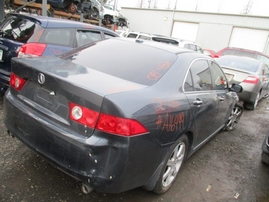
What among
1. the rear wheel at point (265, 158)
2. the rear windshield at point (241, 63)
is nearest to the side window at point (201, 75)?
the rear wheel at point (265, 158)

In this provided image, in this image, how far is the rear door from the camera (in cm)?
255

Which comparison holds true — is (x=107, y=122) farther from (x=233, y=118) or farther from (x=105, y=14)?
(x=105, y=14)

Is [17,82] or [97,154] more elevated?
[17,82]

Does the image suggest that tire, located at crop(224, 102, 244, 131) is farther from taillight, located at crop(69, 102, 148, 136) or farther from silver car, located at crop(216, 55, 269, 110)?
taillight, located at crop(69, 102, 148, 136)

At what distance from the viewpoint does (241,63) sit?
6.54 m

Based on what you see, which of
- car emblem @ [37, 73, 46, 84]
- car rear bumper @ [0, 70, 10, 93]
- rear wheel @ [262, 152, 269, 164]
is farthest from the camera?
car rear bumper @ [0, 70, 10, 93]

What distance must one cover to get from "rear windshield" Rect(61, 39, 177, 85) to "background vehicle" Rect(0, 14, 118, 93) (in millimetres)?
1379

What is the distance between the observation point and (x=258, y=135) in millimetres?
4879

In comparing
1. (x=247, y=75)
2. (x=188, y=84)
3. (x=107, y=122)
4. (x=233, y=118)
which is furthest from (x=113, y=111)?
(x=247, y=75)

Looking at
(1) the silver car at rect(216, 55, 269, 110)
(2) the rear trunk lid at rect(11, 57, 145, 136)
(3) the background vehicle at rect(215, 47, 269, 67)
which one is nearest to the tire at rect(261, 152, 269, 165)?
(2) the rear trunk lid at rect(11, 57, 145, 136)

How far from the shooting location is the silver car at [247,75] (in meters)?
5.83

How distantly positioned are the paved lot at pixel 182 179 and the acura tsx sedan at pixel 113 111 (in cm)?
35

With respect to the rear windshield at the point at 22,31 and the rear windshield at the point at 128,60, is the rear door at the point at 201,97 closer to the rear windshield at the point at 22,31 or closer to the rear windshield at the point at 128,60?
the rear windshield at the point at 128,60

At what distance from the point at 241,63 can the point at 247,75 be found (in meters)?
0.80
